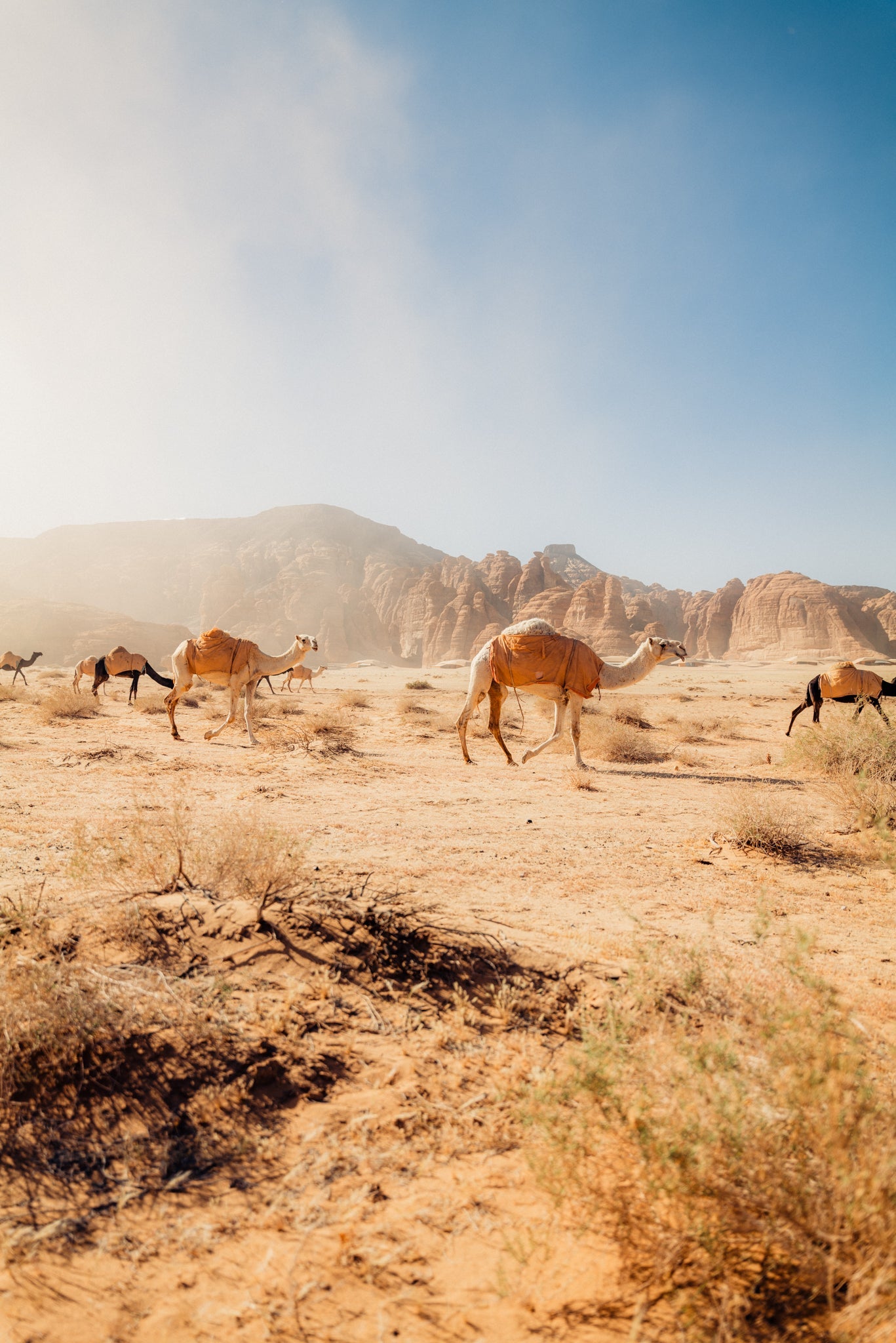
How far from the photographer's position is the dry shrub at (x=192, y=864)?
3.88 metres

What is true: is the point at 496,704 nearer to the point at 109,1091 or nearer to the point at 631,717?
the point at 631,717

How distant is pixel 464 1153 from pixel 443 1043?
0.56 m

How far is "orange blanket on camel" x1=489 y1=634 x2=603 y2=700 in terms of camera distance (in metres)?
10.1

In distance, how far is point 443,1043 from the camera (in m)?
2.84

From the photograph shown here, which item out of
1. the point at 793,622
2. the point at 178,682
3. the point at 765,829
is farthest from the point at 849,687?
the point at 793,622

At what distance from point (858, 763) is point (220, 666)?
1119 centimetres

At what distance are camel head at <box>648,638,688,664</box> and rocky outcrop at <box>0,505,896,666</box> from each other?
49258mm

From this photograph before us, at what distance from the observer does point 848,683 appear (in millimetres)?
12859

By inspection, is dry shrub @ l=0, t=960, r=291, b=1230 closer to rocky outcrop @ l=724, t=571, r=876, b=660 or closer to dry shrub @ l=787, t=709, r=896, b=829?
dry shrub @ l=787, t=709, r=896, b=829

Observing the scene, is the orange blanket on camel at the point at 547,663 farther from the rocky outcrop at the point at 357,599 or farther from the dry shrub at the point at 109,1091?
the rocky outcrop at the point at 357,599

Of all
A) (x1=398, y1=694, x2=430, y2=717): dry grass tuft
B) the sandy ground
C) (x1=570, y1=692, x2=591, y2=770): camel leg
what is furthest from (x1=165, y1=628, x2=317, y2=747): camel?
(x1=570, y1=692, x2=591, y2=770): camel leg

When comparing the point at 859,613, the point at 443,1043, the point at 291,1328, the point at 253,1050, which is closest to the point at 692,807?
the point at 443,1043

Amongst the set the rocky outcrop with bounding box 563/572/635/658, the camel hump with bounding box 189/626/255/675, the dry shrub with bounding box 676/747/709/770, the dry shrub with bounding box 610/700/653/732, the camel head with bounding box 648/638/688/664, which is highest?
the rocky outcrop with bounding box 563/572/635/658

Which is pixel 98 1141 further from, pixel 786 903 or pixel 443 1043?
pixel 786 903
